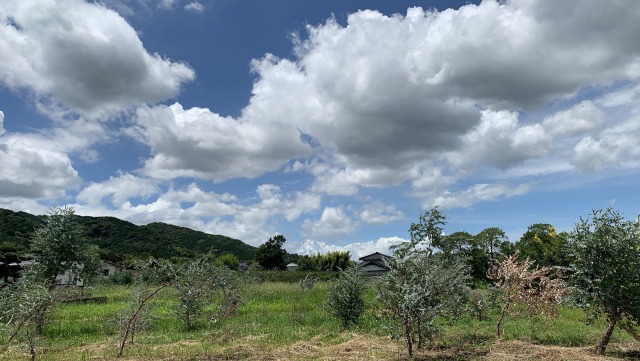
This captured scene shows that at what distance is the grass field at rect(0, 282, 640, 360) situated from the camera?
11492mm

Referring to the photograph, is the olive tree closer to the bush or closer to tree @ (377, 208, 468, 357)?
tree @ (377, 208, 468, 357)

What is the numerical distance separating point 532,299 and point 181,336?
11.4 m

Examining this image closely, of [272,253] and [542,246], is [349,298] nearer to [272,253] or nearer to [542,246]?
[542,246]

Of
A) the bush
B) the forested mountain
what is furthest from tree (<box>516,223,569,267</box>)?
the forested mountain

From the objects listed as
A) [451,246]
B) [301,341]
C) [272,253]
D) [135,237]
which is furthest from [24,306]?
[135,237]

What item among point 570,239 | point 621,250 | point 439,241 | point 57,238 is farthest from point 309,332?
point 57,238

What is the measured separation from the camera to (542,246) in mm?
41875

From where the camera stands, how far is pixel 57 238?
1891cm

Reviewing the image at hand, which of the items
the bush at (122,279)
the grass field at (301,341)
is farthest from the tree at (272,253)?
the grass field at (301,341)

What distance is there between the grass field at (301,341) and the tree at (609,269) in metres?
1.12

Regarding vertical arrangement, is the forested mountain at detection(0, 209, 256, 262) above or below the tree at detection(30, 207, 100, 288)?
above

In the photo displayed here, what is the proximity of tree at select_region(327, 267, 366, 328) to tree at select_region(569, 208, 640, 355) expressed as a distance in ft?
22.5

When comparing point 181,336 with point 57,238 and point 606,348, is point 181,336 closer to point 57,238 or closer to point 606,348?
point 57,238

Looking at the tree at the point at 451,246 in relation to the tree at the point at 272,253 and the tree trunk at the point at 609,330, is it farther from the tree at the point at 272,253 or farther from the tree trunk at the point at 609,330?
the tree at the point at 272,253
